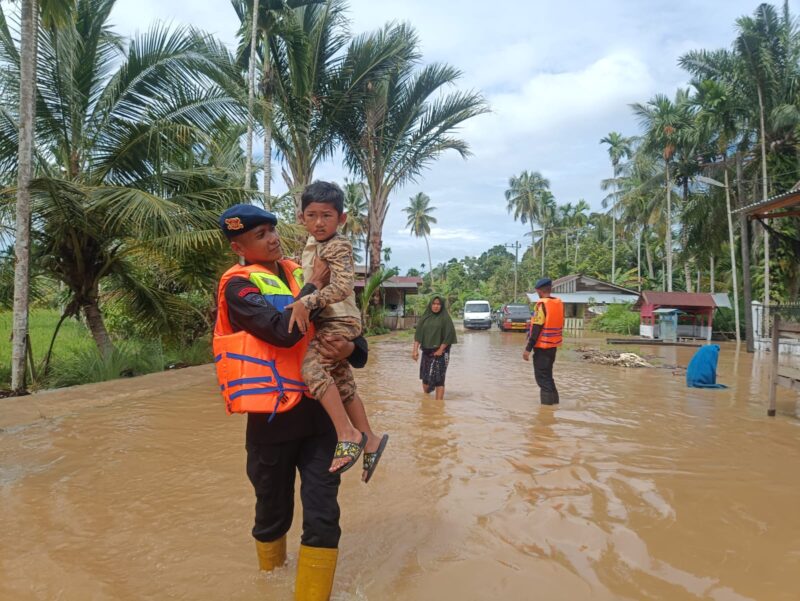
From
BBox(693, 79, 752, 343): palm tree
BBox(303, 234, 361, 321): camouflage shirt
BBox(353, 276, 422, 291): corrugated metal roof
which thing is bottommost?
BBox(303, 234, 361, 321): camouflage shirt

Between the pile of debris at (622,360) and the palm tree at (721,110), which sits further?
the palm tree at (721,110)

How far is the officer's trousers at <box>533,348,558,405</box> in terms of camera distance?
6.93 m

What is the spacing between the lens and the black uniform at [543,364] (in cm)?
687

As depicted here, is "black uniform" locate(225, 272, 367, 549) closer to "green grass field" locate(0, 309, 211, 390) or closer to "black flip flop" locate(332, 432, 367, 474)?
"black flip flop" locate(332, 432, 367, 474)

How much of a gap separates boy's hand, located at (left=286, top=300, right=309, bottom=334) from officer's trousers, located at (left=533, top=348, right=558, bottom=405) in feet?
17.6

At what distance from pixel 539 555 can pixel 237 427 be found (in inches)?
147

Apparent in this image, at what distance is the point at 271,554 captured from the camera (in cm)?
246

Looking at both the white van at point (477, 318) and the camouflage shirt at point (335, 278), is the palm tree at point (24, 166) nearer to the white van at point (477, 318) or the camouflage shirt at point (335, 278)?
the camouflage shirt at point (335, 278)

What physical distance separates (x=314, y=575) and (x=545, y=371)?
549cm

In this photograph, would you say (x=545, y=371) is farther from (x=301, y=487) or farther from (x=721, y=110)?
(x=721, y=110)

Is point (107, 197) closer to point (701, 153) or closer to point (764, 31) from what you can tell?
point (764, 31)

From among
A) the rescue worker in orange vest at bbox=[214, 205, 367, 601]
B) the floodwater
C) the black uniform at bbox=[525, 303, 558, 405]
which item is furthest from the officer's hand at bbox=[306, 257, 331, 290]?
the black uniform at bbox=[525, 303, 558, 405]

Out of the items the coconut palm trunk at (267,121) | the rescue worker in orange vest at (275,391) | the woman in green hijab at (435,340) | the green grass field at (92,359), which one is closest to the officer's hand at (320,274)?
the rescue worker in orange vest at (275,391)

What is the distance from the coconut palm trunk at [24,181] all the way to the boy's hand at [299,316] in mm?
6373
